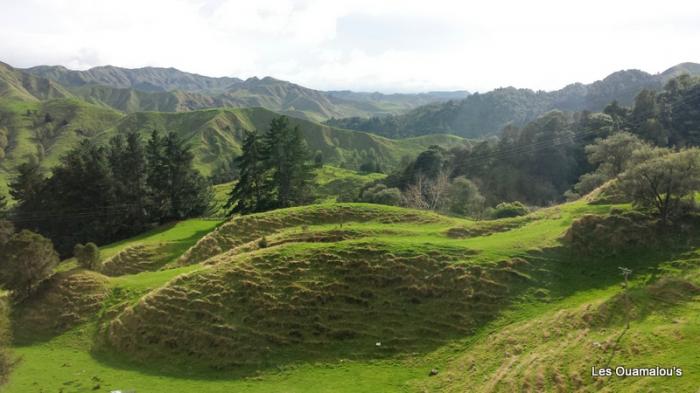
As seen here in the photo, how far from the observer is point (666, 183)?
109 ft

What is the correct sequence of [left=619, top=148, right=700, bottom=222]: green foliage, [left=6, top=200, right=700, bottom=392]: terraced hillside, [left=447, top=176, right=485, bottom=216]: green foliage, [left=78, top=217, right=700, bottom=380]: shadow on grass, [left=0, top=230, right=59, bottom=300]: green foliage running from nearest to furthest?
[left=6, top=200, right=700, bottom=392]: terraced hillside
[left=78, top=217, right=700, bottom=380]: shadow on grass
[left=619, top=148, right=700, bottom=222]: green foliage
[left=0, top=230, right=59, bottom=300]: green foliage
[left=447, top=176, right=485, bottom=216]: green foliage

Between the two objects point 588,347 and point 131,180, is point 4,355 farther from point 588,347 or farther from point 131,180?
point 131,180

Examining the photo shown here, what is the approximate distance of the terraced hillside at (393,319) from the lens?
23.8m

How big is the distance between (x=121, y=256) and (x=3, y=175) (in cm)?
18227

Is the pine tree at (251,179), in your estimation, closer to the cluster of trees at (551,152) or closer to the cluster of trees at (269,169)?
the cluster of trees at (269,169)

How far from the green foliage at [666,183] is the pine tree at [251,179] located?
5039 cm

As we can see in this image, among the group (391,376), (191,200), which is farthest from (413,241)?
(191,200)

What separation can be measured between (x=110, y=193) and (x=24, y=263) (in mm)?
34628

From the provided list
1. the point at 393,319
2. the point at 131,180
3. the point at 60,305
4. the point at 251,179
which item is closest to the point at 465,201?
the point at 251,179

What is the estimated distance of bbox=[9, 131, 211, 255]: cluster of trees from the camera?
224 ft

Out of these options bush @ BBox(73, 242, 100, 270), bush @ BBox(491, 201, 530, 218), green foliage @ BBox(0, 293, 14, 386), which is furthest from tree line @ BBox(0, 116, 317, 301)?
green foliage @ BBox(0, 293, 14, 386)

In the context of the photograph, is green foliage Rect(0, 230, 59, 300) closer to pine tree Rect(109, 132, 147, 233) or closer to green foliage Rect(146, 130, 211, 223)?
pine tree Rect(109, 132, 147, 233)

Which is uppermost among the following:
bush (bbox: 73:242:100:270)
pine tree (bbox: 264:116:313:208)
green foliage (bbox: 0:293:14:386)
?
pine tree (bbox: 264:116:313:208)

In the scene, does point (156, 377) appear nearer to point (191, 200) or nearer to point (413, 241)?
point (413, 241)
